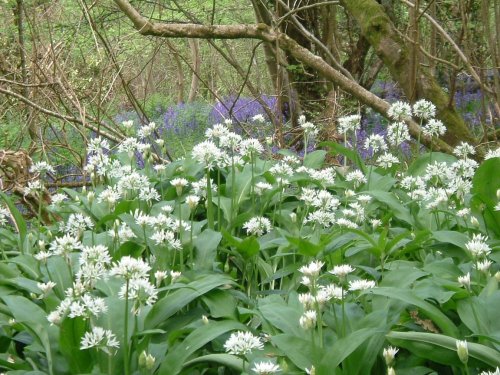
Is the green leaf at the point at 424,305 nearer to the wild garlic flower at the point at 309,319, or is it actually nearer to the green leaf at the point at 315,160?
the wild garlic flower at the point at 309,319

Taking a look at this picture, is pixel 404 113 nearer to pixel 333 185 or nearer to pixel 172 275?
pixel 333 185

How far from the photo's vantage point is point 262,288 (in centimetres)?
251

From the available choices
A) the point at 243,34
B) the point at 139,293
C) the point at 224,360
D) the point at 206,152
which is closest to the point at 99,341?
the point at 139,293

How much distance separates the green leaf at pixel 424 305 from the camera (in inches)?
72.0

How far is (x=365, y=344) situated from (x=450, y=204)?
4.31ft

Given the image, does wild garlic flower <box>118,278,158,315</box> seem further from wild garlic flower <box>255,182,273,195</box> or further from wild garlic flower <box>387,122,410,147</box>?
wild garlic flower <box>387,122,410,147</box>

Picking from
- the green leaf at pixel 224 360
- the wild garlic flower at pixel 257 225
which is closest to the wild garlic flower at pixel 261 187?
the wild garlic flower at pixel 257 225

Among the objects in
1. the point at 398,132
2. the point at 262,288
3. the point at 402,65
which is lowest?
the point at 262,288

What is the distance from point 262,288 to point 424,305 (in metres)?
0.77

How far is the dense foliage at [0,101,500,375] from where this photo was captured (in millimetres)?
1769

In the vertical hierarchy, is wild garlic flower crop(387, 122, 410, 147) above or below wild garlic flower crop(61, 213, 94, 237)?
above

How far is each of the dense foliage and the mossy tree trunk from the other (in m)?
2.36

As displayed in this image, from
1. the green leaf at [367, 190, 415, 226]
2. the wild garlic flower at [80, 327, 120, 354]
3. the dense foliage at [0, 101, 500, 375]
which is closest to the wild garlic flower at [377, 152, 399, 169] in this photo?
the dense foliage at [0, 101, 500, 375]

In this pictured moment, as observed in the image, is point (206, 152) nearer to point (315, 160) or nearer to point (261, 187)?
point (261, 187)
